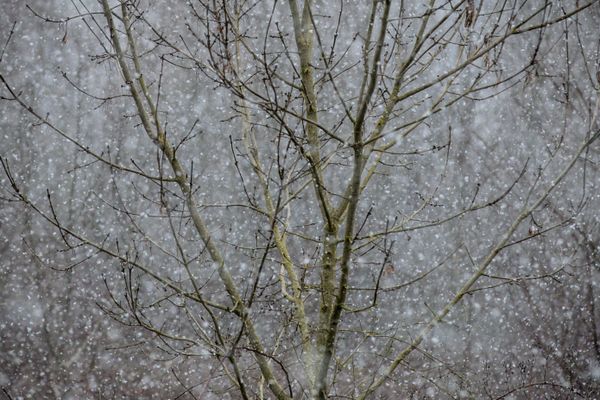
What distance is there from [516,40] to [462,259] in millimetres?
3587

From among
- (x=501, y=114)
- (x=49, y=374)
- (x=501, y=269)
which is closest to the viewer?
(x=49, y=374)

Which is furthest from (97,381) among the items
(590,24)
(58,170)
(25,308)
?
(590,24)

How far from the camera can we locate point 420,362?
34.2 feet

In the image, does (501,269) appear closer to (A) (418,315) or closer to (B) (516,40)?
(A) (418,315)

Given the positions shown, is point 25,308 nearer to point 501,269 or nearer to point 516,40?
point 501,269

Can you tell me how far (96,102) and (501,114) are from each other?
6253mm

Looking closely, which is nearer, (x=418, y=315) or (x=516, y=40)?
(x=418, y=315)

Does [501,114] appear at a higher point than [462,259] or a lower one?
higher

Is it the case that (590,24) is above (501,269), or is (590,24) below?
above

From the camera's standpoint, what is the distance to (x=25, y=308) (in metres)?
10.6

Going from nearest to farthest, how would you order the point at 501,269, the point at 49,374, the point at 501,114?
1. the point at 49,374
2. the point at 501,269
3. the point at 501,114

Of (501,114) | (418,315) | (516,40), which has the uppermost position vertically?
(516,40)

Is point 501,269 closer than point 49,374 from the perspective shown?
No

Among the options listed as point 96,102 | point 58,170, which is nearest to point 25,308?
point 58,170
